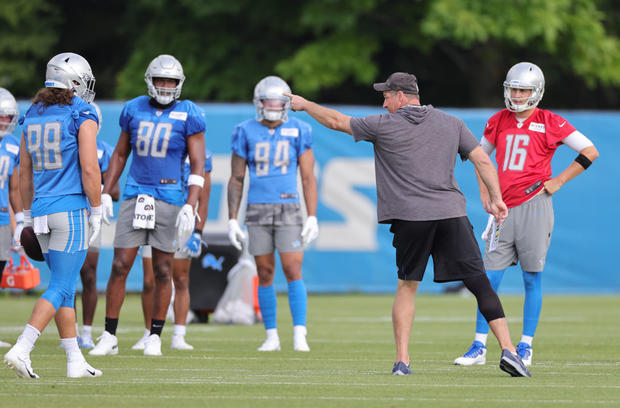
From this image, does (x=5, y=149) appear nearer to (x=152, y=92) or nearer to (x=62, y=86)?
(x=152, y=92)

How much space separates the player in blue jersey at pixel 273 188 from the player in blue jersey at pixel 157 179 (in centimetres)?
99

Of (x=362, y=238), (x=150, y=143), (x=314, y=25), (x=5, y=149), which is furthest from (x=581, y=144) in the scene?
(x=314, y=25)

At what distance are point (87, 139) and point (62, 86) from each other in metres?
0.44

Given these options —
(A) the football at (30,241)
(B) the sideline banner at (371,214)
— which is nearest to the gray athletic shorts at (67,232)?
(A) the football at (30,241)

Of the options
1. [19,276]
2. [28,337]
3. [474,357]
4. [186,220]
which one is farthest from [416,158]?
[19,276]

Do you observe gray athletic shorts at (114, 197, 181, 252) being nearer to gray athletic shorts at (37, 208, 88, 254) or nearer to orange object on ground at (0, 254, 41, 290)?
orange object on ground at (0, 254, 41, 290)

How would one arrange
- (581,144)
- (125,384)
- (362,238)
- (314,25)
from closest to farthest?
(125,384) < (581,144) < (362,238) < (314,25)

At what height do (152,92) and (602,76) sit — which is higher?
(602,76)

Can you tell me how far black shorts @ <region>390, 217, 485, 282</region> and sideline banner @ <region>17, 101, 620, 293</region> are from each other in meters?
10.2

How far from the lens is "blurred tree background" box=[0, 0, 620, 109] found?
21.5 m

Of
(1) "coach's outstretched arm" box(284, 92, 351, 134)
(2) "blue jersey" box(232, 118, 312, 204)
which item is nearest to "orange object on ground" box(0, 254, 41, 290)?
(2) "blue jersey" box(232, 118, 312, 204)

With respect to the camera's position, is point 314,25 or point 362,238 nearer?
point 362,238

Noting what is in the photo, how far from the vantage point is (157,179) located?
960cm

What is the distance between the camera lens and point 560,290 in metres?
18.9
